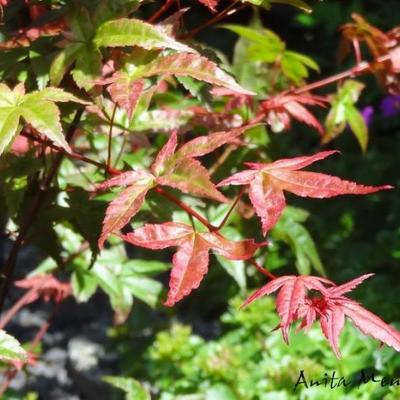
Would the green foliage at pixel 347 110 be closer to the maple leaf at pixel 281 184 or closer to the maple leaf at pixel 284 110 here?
the maple leaf at pixel 284 110

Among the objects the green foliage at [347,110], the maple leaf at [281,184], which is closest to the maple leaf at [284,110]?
the green foliage at [347,110]

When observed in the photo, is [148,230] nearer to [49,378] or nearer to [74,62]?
[74,62]

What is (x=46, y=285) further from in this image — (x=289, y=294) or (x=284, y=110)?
(x=289, y=294)

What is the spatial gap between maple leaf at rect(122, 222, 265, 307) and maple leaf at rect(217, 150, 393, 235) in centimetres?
6

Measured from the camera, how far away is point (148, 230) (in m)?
1.28

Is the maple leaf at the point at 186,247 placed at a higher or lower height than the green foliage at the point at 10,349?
higher

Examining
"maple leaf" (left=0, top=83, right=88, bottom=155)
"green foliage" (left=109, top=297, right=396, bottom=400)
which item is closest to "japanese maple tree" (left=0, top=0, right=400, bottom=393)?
"maple leaf" (left=0, top=83, right=88, bottom=155)

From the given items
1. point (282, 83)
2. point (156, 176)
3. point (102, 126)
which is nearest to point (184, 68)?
point (156, 176)

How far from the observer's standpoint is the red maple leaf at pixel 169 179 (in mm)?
1234

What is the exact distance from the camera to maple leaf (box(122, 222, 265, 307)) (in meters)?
1.21

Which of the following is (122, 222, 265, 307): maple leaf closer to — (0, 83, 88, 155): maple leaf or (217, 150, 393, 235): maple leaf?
(217, 150, 393, 235): maple leaf

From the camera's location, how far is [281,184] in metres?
1.27

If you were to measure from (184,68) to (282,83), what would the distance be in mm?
910

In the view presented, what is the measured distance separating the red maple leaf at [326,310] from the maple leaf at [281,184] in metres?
0.10
